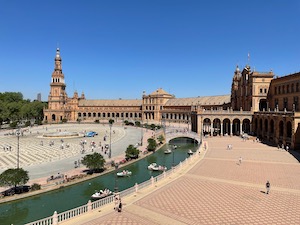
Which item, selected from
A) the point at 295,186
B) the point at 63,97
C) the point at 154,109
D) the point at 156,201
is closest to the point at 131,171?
the point at 156,201

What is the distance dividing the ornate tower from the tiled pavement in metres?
99.5

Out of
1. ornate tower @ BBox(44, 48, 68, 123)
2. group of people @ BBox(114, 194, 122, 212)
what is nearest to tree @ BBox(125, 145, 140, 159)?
group of people @ BBox(114, 194, 122, 212)

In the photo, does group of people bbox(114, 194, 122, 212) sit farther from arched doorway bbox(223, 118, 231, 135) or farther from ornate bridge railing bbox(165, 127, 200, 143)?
arched doorway bbox(223, 118, 231, 135)

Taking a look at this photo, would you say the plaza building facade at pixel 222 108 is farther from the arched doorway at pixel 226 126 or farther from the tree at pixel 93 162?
the tree at pixel 93 162

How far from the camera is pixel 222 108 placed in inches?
3583

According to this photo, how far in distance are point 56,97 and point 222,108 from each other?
74383 millimetres

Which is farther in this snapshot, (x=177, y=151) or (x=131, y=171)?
(x=177, y=151)

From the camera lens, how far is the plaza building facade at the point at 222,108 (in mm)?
52938

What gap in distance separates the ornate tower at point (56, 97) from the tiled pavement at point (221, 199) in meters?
99.5

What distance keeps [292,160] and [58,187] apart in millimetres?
30610

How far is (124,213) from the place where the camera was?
18156mm

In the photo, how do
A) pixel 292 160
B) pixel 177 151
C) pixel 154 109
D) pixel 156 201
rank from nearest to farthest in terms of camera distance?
pixel 156 201 → pixel 292 160 → pixel 177 151 → pixel 154 109

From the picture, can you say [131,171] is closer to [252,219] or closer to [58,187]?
[58,187]

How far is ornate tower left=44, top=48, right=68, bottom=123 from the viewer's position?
119875 millimetres
